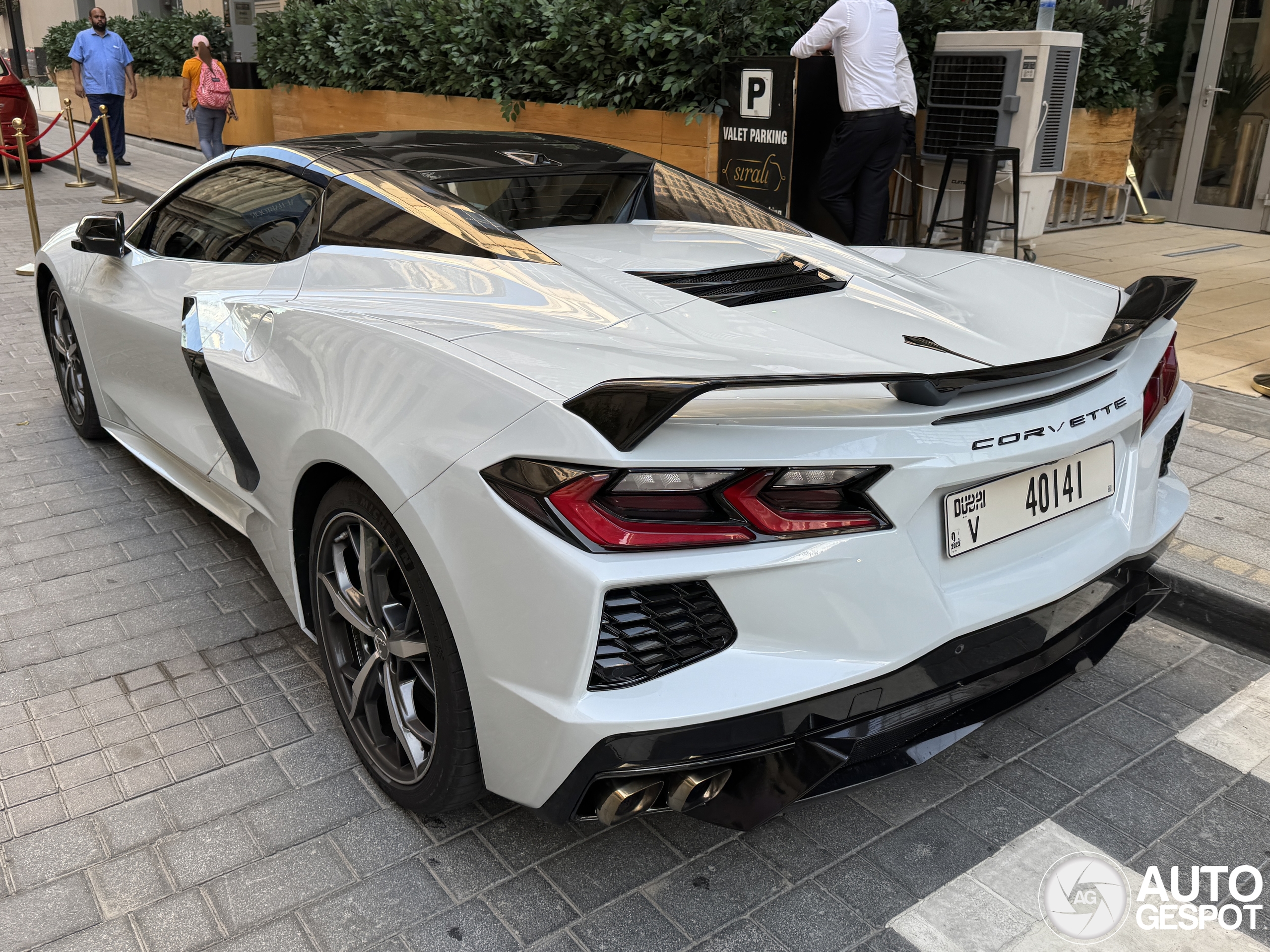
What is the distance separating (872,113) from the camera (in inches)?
290

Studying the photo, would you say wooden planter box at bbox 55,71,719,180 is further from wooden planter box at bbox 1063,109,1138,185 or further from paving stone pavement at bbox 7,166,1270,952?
paving stone pavement at bbox 7,166,1270,952

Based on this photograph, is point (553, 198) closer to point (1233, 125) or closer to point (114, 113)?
point (1233, 125)

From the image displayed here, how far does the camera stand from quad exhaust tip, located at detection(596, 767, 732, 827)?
1.95 metres

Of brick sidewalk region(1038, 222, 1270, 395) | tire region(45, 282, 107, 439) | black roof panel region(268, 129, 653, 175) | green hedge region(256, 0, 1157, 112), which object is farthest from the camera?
green hedge region(256, 0, 1157, 112)

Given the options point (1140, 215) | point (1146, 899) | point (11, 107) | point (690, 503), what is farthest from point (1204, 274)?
point (11, 107)

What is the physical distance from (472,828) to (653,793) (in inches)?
29.0

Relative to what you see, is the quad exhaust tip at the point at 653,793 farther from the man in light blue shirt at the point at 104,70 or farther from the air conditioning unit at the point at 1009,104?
the man in light blue shirt at the point at 104,70

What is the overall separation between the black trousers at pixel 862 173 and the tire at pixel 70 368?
16.5 feet

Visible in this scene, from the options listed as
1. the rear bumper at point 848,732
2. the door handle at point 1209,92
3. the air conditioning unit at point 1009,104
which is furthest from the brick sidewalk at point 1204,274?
the rear bumper at point 848,732

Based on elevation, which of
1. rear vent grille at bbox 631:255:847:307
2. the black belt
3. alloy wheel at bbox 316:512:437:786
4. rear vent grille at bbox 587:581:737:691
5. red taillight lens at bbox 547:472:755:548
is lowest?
alloy wheel at bbox 316:512:437:786

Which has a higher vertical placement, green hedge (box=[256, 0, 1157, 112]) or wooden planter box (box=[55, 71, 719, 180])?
green hedge (box=[256, 0, 1157, 112])

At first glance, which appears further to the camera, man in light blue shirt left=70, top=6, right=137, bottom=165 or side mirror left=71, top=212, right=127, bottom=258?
man in light blue shirt left=70, top=6, right=137, bottom=165

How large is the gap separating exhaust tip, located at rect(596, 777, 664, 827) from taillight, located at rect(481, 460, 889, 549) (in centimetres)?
44

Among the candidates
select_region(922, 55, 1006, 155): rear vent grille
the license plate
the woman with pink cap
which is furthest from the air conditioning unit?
the woman with pink cap
